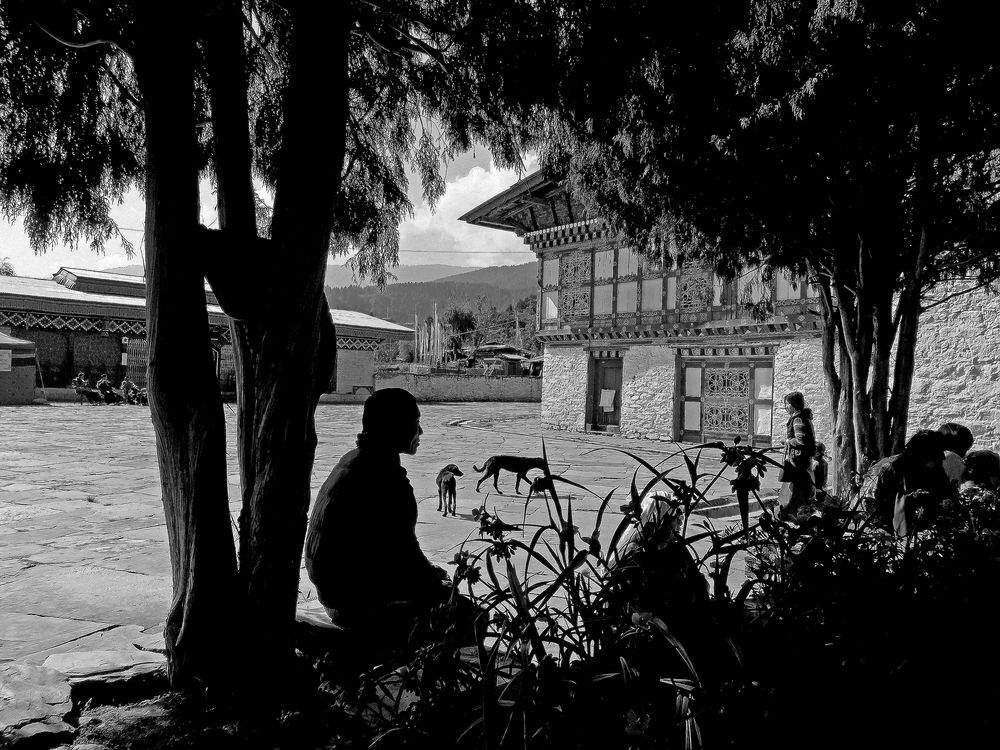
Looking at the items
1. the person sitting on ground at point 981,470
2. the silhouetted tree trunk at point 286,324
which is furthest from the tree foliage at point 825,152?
the silhouetted tree trunk at point 286,324

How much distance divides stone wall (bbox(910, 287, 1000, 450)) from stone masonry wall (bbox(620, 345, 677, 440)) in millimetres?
5914

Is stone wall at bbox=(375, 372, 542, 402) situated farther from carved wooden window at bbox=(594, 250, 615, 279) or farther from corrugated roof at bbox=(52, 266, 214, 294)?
carved wooden window at bbox=(594, 250, 615, 279)

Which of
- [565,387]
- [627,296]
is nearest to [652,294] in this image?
[627,296]

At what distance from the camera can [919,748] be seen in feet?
4.93

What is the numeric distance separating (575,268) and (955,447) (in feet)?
52.1

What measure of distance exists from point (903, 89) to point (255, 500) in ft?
14.6

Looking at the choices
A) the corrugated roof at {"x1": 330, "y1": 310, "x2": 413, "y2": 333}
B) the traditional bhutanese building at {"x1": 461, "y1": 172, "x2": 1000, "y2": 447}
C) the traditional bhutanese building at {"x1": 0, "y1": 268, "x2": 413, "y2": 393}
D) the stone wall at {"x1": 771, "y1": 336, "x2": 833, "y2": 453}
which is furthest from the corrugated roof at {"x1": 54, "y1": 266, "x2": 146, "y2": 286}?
the stone wall at {"x1": 771, "y1": 336, "x2": 833, "y2": 453}

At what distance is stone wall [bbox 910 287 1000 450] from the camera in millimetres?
12602

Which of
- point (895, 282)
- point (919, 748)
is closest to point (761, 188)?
point (895, 282)

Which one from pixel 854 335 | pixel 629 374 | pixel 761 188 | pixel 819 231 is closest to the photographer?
pixel 761 188

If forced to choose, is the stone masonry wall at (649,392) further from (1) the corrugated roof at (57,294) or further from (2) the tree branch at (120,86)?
(1) the corrugated roof at (57,294)

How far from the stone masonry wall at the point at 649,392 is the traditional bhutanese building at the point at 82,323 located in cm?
1549

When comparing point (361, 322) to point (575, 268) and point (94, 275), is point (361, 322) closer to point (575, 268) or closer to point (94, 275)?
point (94, 275)

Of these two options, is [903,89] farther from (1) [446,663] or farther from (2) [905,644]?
(1) [446,663]
